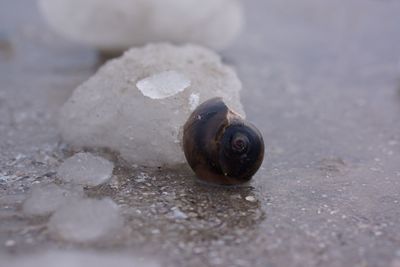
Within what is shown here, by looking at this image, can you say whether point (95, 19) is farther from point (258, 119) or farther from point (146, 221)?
point (146, 221)

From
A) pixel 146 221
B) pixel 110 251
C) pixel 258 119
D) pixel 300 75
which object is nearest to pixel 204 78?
pixel 258 119

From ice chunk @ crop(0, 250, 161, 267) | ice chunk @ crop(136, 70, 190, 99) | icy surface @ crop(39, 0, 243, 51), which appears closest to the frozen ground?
ice chunk @ crop(0, 250, 161, 267)

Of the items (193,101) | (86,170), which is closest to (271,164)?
(193,101)

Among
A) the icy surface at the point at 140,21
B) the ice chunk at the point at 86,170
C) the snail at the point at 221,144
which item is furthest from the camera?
the icy surface at the point at 140,21

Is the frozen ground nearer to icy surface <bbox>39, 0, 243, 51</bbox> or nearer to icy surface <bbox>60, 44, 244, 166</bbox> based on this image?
icy surface <bbox>60, 44, 244, 166</bbox>

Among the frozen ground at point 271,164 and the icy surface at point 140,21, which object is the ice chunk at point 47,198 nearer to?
the frozen ground at point 271,164

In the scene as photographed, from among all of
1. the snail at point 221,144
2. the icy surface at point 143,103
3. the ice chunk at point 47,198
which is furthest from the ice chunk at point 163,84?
the ice chunk at point 47,198

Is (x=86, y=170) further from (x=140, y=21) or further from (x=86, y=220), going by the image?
(x=140, y=21)
